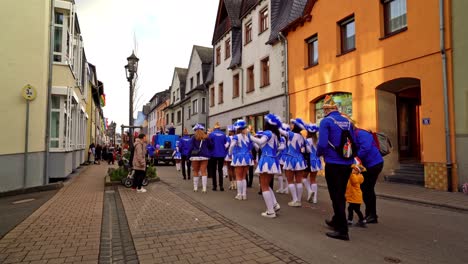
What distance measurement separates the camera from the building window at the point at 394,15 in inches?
426

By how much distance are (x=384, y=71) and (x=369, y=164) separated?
22.5ft

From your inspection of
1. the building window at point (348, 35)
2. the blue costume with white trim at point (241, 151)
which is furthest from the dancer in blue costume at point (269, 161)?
the building window at point (348, 35)

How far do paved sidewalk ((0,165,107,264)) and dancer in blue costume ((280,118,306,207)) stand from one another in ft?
13.2

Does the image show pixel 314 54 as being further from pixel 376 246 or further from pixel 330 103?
pixel 376 246

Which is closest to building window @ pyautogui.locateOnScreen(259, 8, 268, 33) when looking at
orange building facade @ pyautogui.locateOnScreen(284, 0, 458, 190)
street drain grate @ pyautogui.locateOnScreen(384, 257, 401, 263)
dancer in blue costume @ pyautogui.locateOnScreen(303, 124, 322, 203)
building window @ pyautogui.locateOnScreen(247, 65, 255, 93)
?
building window @ pyautogui.locateOnScreen(247, 65, 255, 93)

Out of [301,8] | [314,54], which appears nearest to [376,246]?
[314,54]

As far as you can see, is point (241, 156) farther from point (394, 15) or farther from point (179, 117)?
point (179, 117)

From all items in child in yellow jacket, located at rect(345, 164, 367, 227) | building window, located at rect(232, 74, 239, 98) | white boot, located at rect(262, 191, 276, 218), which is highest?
building window, located at rect(232, 74, 239, 98)

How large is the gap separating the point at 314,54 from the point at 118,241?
13052 millimetres

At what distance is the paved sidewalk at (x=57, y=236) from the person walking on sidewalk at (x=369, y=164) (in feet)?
14.6

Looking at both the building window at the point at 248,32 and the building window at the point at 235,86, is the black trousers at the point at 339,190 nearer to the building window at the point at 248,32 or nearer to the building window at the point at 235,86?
the building window at the point at 248,32

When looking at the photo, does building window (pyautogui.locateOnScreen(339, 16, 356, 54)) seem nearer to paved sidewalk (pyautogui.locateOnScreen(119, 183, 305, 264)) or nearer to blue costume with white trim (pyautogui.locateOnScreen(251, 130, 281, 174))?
blue costume with white trim (pyautogui.locateOnScreen(251, 130, 281, 174))

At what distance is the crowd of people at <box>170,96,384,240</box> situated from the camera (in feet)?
15.0

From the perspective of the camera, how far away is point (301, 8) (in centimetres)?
1612
